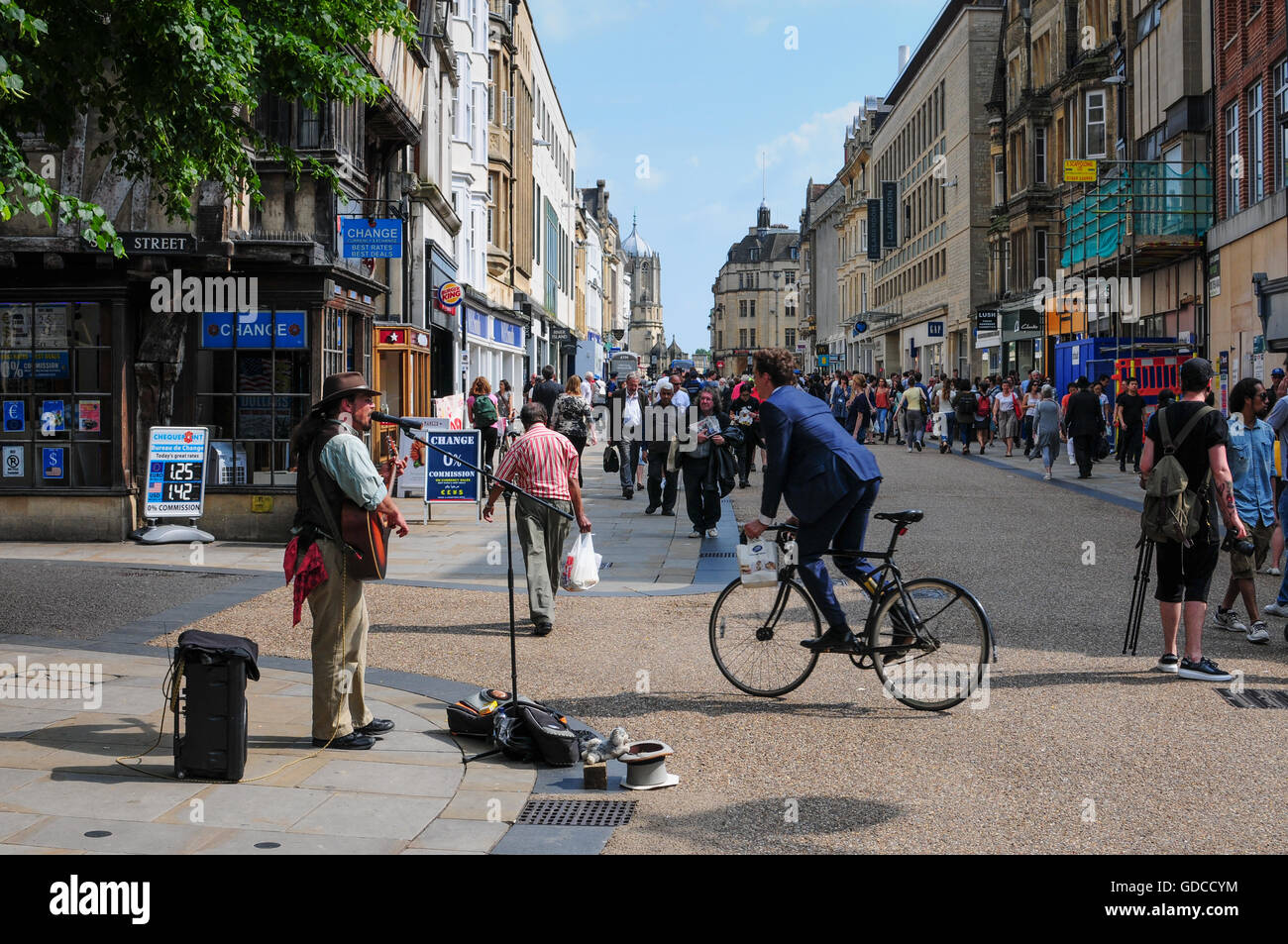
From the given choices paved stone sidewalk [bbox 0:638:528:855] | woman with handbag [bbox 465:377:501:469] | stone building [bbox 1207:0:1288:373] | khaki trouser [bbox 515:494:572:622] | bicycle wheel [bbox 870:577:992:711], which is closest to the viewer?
paved stone sidewalk [bbox 0:638:528:855]

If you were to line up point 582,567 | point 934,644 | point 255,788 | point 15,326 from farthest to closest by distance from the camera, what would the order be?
point 15,326 < point 582,567 < point 934,644 < point 255,788

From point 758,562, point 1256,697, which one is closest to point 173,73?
point 758,562

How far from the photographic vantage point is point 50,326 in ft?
50.3

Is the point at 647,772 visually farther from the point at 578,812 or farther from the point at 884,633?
the point at 884,633

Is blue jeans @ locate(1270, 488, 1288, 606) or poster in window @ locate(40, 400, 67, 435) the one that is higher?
poster in window @ locate(40, 400, 67, 435)

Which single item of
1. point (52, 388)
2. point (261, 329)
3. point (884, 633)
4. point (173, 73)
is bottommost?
point (884, 633)

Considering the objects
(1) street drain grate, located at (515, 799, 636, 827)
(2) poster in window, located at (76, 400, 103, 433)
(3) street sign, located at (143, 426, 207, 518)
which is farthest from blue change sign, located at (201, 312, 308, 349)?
(1) street drain grate, located at (515, 799, 636, 827)

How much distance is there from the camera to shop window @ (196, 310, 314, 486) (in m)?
15.6

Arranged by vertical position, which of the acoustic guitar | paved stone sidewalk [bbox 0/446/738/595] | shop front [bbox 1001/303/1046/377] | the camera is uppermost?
shop front [bbox 1001/303/1046/377]

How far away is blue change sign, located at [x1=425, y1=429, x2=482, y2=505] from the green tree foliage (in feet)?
21.5

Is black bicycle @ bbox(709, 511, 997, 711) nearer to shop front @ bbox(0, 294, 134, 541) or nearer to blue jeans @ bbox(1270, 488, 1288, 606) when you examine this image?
blue jeans @ bbox(1270, 488, 1288, 606)

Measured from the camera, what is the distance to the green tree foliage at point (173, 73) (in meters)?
8.66

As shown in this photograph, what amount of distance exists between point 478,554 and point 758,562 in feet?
25.5

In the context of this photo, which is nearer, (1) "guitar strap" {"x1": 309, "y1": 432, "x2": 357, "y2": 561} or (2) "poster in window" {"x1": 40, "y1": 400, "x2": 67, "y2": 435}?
(1) "guitar strap" {"x1": 309, "y1": 432, "x2": 357, "y2": 561}
